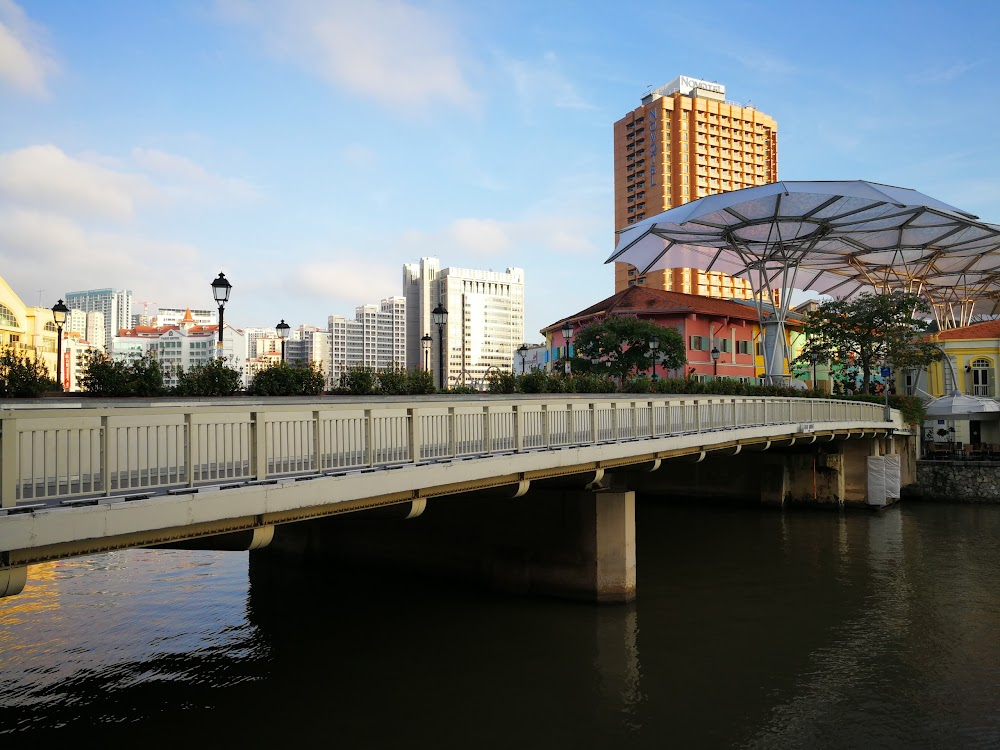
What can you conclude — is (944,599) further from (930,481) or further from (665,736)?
(930,481)

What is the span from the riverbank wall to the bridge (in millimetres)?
19541

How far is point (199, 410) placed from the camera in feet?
31.8

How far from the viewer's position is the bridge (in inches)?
334

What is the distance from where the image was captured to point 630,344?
185 feet

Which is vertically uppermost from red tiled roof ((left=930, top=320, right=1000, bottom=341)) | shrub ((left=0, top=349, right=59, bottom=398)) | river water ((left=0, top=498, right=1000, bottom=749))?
red tiled roof ((left=930, top=320, right=1000, bottom=341))

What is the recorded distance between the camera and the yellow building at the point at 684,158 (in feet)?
432

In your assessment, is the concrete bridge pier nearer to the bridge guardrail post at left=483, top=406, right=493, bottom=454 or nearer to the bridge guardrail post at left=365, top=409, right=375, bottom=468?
the bridge guardrail post at left=483, top=406, right=493, bottom=454

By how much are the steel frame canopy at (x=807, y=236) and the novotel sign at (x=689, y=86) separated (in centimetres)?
7868

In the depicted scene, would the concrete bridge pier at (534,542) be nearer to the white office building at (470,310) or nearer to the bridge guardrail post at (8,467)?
the bridge guardrail post at (8,467)

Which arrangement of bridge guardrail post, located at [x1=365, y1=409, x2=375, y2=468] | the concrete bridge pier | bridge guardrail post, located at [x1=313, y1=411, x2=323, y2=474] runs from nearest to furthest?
1. bridge guardrail post, located at [x1=313, y1=411, x2=323, y2=474]
2. bridge guardrail post, located at [x1=365, y1=409, x2=375, y2=468]
3. the concrete bridge pier

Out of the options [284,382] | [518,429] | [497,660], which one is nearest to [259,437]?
[518,429]

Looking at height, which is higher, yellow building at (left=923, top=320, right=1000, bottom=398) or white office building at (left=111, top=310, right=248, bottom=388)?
white office building at (left=111, top=310, right=248, bottom=388)

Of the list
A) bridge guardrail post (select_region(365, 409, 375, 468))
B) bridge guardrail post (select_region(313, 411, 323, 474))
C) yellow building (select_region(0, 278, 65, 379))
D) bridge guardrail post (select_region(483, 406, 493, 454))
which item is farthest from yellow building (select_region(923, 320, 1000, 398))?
yellow building (select_region(0, 278, 65, 379))

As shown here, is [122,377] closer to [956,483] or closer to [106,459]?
[106,459]
